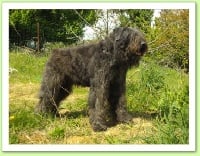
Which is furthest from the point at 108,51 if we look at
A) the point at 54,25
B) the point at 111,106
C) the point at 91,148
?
the point at 54,25

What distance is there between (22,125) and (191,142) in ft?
9.14

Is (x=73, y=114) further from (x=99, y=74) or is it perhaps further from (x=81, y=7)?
(x=81, y=7)

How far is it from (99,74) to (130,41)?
78cm

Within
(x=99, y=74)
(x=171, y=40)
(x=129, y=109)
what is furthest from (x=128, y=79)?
(x=99, y=74)

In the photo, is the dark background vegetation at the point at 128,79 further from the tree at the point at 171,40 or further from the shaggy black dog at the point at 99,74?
the shaggy black dog at the point at 99,74

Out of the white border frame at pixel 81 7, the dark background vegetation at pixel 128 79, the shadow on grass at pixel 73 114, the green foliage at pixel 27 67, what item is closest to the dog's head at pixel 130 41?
the white border frame at pixel 81 7

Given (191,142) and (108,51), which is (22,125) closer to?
(108,51)

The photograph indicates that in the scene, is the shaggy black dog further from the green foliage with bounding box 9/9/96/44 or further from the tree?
the tree

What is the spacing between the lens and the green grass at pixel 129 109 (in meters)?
8.00

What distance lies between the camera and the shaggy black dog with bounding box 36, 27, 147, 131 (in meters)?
8.38

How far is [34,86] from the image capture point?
1150 centimetres

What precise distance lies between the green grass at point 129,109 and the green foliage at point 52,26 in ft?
1.59

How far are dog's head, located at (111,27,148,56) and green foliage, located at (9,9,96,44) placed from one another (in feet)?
3.97

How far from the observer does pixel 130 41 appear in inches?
326
